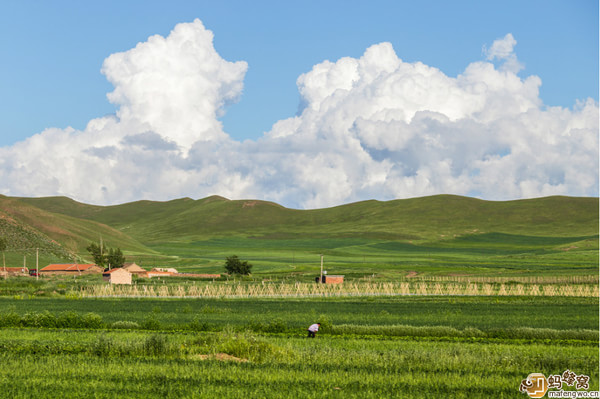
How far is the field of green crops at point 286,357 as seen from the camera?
20.7 m

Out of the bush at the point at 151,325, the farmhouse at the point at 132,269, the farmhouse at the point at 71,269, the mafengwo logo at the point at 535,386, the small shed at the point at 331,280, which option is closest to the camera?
the mafengwo logo at the point at 535,386

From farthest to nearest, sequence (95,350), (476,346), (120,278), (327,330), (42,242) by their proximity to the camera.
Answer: (42,242)
(120,278)
(327,330)
(476,346)
(95,350)

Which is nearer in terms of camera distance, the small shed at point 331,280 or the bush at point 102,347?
the bush at point 102,347

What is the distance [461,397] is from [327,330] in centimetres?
1963

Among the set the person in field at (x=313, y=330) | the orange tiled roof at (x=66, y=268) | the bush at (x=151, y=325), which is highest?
the person in field at (x=313, y=330)

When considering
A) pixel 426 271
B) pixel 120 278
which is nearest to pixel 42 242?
pixel 120 278

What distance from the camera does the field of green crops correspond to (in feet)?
68.0

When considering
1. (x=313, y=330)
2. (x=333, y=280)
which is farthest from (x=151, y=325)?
(x=333, y=280)

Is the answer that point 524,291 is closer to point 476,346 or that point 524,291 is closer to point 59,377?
point 476,346

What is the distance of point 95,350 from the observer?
28.7m

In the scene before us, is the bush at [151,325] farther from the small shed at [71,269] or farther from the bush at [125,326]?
the small shed at [71,269]

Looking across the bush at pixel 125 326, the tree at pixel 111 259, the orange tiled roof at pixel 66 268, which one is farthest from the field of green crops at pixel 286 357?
the tree at pixel 111 259

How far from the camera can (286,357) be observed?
1067 inches

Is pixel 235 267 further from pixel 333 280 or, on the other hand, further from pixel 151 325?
pixel 151 325
